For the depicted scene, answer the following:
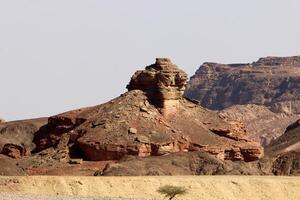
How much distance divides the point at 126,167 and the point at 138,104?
44.7 ft

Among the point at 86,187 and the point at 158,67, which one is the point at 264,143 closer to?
the point at 158,67

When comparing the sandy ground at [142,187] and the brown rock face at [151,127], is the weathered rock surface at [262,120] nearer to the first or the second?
the brown rock face at [151,127]

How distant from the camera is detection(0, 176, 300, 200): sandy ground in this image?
2067 inches

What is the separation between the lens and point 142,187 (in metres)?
54.1

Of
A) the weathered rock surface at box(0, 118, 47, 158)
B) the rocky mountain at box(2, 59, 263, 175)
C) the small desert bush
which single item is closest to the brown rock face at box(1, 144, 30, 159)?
the rocky mountain at box(2, 59, 263, 175)

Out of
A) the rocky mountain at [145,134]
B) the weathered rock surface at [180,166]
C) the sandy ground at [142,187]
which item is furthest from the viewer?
the rocky mountain at [145,134]

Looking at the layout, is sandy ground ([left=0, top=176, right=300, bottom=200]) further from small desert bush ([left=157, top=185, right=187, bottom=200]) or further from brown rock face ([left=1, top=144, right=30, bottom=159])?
brown rock face ([left=1, top=144, right=30, bottom=159])

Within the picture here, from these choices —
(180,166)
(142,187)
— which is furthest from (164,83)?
(142,187)

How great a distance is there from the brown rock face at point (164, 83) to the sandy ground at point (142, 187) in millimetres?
23825

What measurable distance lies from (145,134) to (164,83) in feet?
21.5

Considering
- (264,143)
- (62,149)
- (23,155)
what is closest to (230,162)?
(62,149)

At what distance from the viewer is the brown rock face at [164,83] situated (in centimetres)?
8075

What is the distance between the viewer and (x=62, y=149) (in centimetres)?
7788

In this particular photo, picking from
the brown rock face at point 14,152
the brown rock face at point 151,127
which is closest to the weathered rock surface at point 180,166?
the brown rock face at point 151,127
